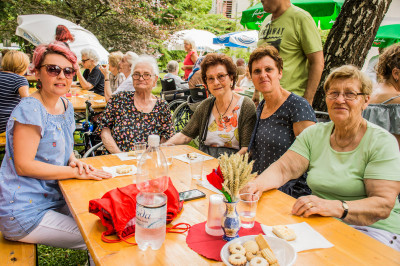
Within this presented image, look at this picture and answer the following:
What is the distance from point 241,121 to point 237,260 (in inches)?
71.5

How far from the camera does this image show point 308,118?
90.0 inches

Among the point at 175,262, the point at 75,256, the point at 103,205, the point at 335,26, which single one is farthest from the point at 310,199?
the point at 335,26

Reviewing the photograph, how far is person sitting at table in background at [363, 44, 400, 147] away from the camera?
8.57ft

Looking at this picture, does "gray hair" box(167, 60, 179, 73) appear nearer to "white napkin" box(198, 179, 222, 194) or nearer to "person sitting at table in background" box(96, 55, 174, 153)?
"person sitting at table in background" box(96, 55, 174, 153)

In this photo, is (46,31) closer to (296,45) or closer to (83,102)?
(83,102)

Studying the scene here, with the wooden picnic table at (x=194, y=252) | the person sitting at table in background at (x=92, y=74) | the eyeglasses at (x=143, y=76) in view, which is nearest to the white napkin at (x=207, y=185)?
the wooden picnic table at (x=194, y=252)

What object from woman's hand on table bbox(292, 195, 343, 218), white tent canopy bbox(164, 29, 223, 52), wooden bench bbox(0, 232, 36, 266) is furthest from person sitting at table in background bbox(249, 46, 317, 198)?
white tent canopy bbox(164, 29, 223, 52)

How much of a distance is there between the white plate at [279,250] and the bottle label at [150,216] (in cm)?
27

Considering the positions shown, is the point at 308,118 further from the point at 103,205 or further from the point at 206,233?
the point at 103,205

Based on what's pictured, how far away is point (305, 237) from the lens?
4.35ft

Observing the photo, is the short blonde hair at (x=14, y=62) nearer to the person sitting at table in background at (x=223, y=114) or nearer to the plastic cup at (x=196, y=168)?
the person sitting at table in background at (x=223, y=114)

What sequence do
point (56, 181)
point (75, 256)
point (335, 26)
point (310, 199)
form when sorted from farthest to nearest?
point (335, 26) < point (75, 256) < point (56, 181) < point (310, 199)

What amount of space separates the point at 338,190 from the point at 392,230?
36 cm

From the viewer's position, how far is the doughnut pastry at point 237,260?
3.44ft
